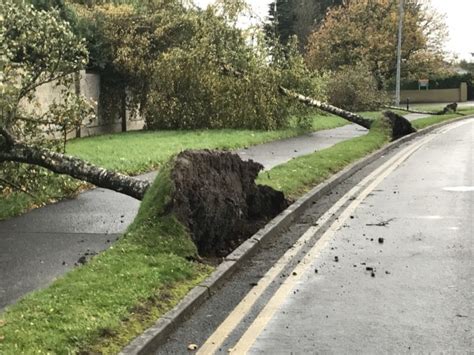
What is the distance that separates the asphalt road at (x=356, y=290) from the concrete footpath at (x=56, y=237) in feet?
5.72

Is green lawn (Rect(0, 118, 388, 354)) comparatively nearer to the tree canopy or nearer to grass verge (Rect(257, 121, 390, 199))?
grass verge (Rect(257, 121, 390, 199))

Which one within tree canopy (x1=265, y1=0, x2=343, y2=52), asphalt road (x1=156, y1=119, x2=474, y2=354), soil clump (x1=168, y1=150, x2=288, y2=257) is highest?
tree canopy (x1=265, y1=0, x2=343, y2=52)

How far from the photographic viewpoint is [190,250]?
658 cm

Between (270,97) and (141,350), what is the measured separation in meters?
18.0

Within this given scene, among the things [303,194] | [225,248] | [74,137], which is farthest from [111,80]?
[225,248]

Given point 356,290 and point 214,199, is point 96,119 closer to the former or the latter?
point 214,199

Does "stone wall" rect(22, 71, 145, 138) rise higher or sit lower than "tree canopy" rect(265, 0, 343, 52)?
lower

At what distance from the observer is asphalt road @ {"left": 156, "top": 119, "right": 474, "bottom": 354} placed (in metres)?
4.66

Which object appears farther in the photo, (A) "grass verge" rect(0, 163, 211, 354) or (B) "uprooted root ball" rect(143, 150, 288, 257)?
(B) "uprooted root ball" rect(143, 150, 288, 257)

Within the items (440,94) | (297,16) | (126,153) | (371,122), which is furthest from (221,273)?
(440,94)

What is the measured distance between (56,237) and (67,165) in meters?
1.47

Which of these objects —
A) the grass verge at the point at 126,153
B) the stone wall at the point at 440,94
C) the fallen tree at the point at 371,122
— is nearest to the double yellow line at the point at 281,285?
the grass verge at the point at 126,153

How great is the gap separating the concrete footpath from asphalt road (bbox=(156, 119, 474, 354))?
5.72 feet

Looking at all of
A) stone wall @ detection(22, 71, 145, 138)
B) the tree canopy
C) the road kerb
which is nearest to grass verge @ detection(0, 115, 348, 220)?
stone wall @ detection(22, 71, 145, 138)
